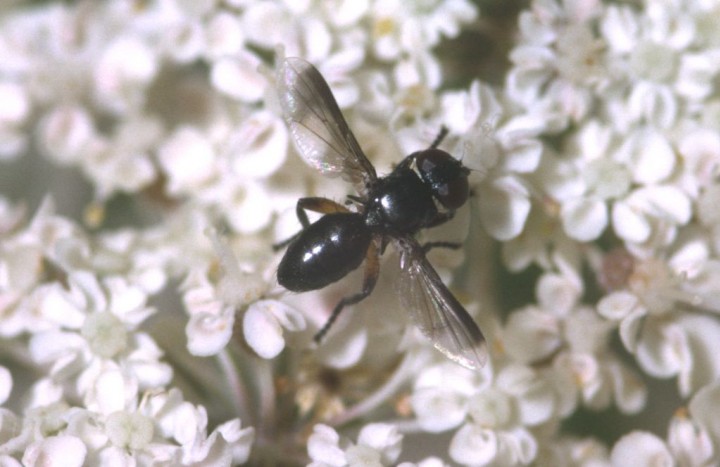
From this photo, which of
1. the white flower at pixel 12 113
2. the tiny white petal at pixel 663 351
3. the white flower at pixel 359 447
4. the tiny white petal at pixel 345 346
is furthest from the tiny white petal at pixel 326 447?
the white flower at pixel 12 113

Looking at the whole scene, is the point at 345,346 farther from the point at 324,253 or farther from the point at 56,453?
the point at 56,453

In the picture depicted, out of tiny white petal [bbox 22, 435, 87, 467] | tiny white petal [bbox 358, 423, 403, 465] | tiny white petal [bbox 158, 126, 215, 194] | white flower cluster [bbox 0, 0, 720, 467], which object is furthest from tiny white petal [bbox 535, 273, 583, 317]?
tiny white petal [bbox 22, 435, 87, 467]

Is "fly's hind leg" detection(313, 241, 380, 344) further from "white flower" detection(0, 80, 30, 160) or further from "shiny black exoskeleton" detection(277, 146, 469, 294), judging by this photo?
"white flower" detection(0, 80, 30, 160)

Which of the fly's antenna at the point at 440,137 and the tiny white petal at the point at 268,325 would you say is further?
the fly's antenna at the point at 440,137

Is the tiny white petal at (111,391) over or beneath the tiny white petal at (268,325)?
beneath

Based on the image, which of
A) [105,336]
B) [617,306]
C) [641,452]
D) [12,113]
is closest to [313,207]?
[105,336]

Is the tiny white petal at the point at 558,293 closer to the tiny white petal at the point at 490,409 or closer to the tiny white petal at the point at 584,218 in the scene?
the tiny white petal at the point at 584,218
